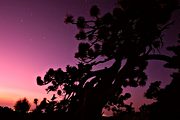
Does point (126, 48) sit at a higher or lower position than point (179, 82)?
higher

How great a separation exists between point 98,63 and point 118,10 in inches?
110

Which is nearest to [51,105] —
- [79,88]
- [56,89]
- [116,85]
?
[56,89]

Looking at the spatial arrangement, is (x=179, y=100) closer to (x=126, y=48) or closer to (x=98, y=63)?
(x=126, y=48)

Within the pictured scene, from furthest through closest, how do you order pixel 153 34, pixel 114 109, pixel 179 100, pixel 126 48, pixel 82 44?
pixel 114 109
pixel 82 44
pixel 126 48
pixel 153 34
pixel 179 100

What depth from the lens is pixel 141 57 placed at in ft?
40.3

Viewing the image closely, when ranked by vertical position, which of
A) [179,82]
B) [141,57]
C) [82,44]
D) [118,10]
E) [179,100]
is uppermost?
[118,10]

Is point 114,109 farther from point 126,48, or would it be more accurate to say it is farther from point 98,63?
point 126,48

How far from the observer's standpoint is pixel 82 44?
507 inches

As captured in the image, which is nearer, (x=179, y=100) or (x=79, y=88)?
(x=179, y=100)

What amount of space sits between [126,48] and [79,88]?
3123 millimetres

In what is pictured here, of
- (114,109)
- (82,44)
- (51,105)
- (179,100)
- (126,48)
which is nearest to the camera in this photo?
(179,100)

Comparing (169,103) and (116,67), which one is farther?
(116,67)

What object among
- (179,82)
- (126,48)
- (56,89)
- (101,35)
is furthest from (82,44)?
(179,82)

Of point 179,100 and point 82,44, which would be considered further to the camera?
point 82,44
